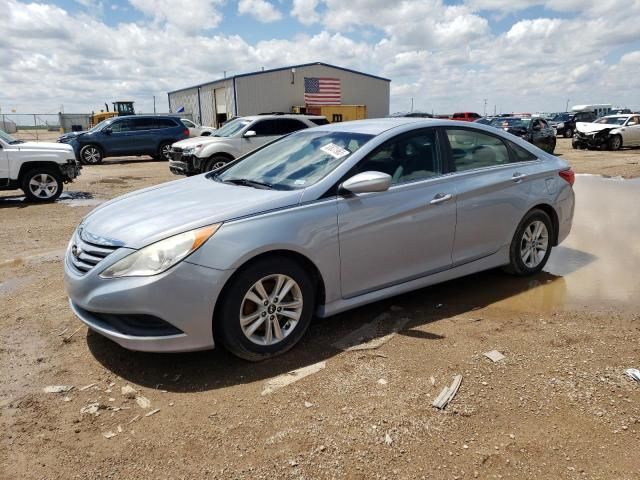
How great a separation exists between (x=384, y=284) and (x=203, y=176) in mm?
1920

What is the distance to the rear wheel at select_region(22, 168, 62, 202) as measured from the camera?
1028cm

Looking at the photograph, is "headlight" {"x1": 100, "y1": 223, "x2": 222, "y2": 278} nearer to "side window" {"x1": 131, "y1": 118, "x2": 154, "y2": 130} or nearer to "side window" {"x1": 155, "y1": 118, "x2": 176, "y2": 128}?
"side window" {"x1": 131, "y1": 118, "x2": 154, "y2": 130}

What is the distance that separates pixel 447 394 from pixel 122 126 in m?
19.9

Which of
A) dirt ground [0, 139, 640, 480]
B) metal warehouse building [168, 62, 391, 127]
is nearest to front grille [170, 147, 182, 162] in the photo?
dirt ground [0, 139, 640, 480]

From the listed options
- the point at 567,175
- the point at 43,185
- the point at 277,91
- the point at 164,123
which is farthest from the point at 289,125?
the point at 277,91

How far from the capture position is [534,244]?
5082 millimetres

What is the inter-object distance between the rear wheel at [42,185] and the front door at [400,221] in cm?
873

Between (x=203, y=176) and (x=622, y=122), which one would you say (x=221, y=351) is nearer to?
(x=203, y=176)

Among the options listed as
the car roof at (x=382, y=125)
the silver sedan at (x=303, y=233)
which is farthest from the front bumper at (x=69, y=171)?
the car roof at (x=382, y=125)

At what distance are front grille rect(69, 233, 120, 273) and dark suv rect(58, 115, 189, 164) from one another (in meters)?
17.2

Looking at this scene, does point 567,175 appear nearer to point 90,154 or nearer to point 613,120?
point 90,154

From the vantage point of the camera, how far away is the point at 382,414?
2887 millimetres

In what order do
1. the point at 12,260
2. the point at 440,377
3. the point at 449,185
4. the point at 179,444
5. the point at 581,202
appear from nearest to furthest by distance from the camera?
the point at 179,444 → the point at 440,377 → the point at 449,185 → the point at 12,260 → the point at 581,202

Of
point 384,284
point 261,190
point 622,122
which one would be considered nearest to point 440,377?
point 384,284
